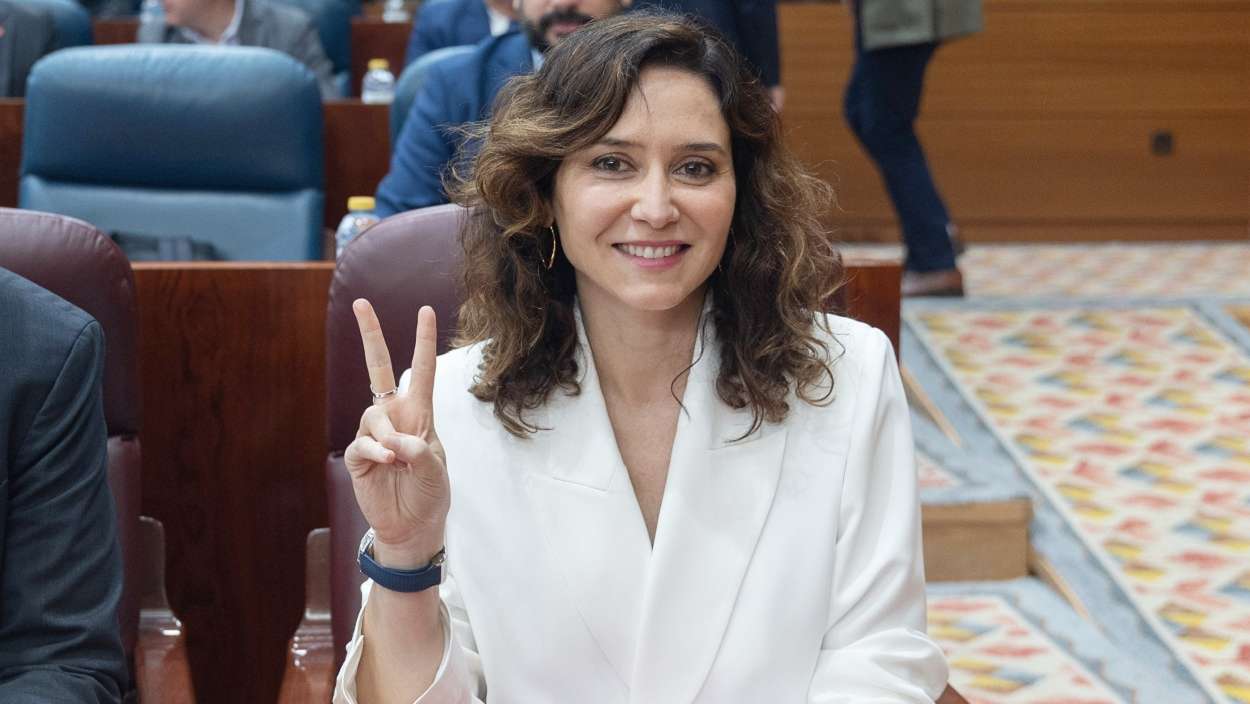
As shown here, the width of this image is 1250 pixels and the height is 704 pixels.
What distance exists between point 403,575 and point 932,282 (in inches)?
105

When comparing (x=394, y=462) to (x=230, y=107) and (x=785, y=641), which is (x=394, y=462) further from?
(x=230, y=107)

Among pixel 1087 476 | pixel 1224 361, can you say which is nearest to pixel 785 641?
pixel 1087 476

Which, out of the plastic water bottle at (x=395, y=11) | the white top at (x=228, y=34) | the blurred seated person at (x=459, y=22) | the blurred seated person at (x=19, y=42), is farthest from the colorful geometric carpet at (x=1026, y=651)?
the plastic water bottle at (x=395, y=11)

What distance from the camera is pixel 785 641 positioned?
4.15 ft

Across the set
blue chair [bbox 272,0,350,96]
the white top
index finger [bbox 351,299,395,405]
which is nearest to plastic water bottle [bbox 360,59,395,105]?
the white top

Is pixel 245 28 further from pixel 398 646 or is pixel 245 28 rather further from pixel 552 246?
pixel 398 646

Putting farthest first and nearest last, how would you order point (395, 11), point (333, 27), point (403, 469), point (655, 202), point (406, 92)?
point (395, 11)
point (333, 27)
point (406, 92)
point (655, 202)
point (403, 469)

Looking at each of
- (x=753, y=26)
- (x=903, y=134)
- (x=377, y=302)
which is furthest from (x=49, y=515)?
(x=903, y=134)

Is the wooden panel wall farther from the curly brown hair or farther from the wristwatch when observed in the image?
A: the wristwatch

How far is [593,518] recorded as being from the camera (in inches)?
51.2

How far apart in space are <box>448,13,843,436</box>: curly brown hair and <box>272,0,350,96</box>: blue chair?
282 cm

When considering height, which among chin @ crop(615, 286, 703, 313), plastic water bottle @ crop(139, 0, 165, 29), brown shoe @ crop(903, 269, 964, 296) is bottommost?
brown shoe @ crop(903, 269, 964, 296)

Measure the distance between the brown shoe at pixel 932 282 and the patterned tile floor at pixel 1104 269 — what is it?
235 mm

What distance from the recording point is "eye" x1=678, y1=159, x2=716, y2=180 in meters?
1.30
